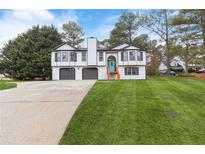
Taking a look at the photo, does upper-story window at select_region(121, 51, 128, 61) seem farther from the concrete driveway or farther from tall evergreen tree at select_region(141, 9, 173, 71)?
the concrete driveway

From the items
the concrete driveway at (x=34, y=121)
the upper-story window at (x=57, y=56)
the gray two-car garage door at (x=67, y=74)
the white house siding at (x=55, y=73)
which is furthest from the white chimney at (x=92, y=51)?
the concrete driveway at (x=34, y=121)

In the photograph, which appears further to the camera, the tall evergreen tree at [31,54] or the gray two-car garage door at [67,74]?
the tall evergreen tree at [31,54]

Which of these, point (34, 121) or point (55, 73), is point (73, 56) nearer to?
point (55, 73)

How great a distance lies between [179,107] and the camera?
591 cm

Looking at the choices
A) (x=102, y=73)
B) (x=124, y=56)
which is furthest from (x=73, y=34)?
(x=124, y=56)

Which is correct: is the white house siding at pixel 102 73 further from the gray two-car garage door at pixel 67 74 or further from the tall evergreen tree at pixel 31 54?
the tall evergreen tree at pixel 31 54

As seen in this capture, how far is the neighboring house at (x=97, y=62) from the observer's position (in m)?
21.8

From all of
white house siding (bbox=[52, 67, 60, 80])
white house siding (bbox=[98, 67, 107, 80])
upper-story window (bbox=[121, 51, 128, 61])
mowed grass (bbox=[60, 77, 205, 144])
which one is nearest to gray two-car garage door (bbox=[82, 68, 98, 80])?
white house siding (bbox=[98, 67, 107, 80])

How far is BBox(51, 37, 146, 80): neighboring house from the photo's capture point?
21750 millimetres

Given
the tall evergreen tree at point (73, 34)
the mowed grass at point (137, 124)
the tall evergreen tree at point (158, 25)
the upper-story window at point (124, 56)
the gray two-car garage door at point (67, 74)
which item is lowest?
the mowed grass at point (137, 124)
